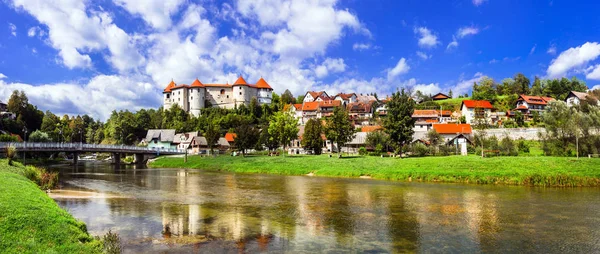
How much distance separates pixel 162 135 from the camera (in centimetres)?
12850

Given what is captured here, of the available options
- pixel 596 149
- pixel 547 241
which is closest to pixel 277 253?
pixel 547 241

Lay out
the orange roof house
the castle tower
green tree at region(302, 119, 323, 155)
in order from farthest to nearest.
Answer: the castle tower < the orange roof house < green tree at region(302, 119, 323, 155)

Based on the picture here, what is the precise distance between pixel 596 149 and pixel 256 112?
111 meters

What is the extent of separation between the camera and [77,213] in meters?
22.9

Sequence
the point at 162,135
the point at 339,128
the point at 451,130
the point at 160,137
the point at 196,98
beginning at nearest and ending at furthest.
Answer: the point at 339,128, the point at 451,130, the point at 162,135, the point at 160,137, the point at 196,98

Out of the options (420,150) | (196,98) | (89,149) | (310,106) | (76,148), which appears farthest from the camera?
(196,98)

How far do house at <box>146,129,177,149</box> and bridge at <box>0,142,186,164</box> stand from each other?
25579 millimetres

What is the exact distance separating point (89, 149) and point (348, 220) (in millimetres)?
76120

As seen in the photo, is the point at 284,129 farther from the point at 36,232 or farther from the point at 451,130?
the point at 36,232

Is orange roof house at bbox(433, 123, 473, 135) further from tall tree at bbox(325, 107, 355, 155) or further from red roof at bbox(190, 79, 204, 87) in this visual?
red roof at bbox(190, 79, 204, 87)

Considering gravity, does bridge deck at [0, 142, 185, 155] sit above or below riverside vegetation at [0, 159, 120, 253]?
above

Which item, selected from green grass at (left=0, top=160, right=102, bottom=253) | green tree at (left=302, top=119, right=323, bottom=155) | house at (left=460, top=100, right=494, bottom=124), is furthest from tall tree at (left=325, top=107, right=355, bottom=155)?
house at (left=460, top=100, right=494, bottom=124)

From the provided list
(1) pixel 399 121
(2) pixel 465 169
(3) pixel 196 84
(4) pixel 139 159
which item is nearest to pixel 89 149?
(4) pixel 139 159

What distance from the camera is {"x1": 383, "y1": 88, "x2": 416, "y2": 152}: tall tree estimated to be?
62094 mm
